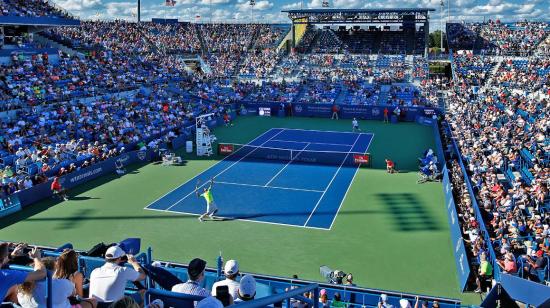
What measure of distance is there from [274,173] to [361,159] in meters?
5.08

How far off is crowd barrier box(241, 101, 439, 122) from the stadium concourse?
0.52 feet

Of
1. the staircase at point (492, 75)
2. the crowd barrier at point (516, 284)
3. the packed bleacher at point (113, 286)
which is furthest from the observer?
the staircase at point (492, 75)

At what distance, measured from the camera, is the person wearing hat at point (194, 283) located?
566 cm

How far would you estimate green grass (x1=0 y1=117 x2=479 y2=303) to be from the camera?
16.6 metres

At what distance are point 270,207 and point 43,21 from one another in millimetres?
28892

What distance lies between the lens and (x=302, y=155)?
1220 inches

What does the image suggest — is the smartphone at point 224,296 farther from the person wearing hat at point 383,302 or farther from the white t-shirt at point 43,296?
the person wearing hat at point 383,302

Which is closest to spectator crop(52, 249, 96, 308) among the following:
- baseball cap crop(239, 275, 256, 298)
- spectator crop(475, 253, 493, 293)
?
baseball cap crop(239, 275, 256, 298)

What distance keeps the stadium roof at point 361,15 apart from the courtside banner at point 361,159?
34855mm

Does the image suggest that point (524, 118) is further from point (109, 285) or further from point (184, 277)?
point (109, 285)

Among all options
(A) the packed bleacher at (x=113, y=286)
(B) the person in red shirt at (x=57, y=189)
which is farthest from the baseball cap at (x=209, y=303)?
(B) the person in red shirt at (x=57, y=189)

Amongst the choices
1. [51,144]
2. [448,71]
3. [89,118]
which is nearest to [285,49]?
[448,71]

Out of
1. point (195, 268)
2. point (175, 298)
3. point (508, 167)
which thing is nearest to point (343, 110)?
point (508, 167)

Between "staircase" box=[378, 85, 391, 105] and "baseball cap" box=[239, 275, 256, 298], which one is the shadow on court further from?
"staircase" box=[378, 85, 391, 105]
